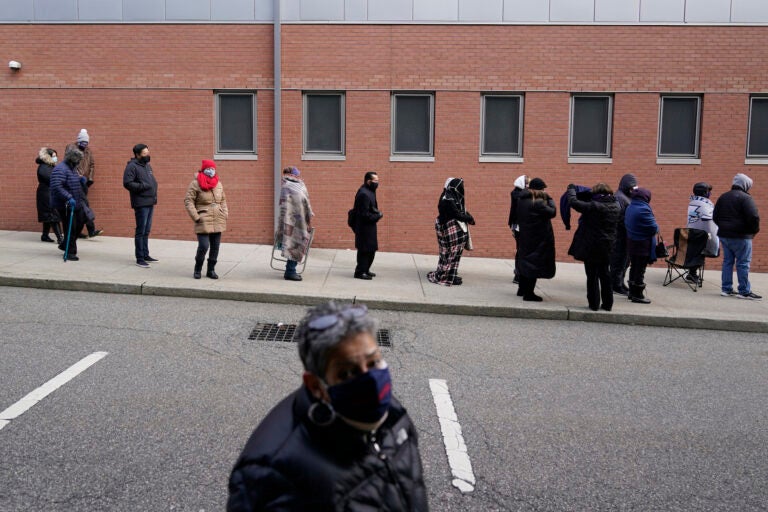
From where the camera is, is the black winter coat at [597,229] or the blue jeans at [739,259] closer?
the black winter coat at [597,229]

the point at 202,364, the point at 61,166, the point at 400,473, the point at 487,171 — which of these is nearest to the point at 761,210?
the point at 487,171

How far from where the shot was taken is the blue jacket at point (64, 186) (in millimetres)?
11219

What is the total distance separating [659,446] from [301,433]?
151 inches

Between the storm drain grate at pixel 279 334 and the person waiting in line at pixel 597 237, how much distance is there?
2950 mm

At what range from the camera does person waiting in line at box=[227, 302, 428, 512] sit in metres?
1.98

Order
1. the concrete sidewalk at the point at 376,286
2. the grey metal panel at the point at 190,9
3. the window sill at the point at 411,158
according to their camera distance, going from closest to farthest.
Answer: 1. the concrete sidewalk at the point at 376,286
2. the grey metal panel at the point at 190,9
3. the window sill at the point at 411,158

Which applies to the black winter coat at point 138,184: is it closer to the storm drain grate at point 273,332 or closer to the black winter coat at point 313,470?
the storm drain grate at point 273,332

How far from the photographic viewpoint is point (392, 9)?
14.2 m

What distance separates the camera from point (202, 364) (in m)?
6.66

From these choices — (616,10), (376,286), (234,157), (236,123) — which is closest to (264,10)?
(236,123)

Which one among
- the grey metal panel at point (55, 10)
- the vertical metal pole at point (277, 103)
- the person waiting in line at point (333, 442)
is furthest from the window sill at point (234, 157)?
the person waiting in line at point (333, 442)

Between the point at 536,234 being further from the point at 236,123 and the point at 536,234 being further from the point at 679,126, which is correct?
the point at 236,123

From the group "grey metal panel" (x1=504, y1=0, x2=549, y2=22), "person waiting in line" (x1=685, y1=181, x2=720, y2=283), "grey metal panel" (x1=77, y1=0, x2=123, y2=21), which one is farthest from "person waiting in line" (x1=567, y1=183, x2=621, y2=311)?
"grey metal panel" (x1=77, y1=0, x2=123, y2=21)

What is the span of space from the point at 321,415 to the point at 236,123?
1342 centimetres
